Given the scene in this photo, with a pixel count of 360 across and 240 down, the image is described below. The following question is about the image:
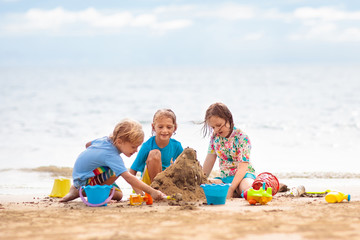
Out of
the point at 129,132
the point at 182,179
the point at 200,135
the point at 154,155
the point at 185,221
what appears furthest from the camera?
the point at 200,135

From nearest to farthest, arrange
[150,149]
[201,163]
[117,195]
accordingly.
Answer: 1. [117,195]
2. [150,149]
3. [201,163]

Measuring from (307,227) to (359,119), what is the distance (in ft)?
47.0

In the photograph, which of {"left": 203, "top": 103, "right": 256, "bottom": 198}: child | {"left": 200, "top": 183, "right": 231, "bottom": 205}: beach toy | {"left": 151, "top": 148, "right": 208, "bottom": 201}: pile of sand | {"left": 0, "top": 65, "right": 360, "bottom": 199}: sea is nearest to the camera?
{"left": 200, "top": 183, "right": 231, "bottom": 205}: beach toy

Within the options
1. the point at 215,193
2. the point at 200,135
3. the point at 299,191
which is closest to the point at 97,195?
the point at 215,193

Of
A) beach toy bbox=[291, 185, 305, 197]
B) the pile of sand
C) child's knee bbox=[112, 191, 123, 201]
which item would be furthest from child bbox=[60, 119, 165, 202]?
beach toy bbox=[291, 185, 305, 197]

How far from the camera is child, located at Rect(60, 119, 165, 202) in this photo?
13.0ft

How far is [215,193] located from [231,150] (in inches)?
42.3

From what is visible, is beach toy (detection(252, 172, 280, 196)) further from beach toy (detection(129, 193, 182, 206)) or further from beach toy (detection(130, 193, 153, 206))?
beach toy (detection(130, 193, 153, 206))

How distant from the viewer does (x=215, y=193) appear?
385cm

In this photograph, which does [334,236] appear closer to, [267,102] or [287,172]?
[287,172]

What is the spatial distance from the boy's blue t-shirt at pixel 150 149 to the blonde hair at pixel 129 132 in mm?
770

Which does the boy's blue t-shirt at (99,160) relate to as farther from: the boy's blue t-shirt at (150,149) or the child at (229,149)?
the child at (229,149)

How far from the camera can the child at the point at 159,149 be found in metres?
4.54

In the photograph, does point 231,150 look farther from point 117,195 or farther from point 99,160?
point 99,160
